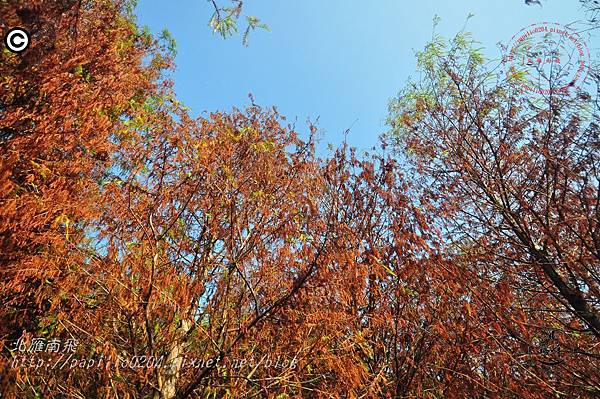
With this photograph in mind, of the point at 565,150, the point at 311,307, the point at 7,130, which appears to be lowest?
the point at 311,307

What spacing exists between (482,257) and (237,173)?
3.86m

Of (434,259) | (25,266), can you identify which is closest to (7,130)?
(25,266)

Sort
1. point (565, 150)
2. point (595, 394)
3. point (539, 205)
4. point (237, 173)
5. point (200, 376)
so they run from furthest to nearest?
point (237, 173) → point (539, 205) → point (565, 150) → point (595, 394) → point (200, 376)

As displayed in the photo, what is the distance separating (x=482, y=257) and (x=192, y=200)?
4115mm

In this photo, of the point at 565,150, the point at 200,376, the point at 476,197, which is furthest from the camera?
the point at 476,197

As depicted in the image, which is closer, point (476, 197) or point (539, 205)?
point (539, 205)

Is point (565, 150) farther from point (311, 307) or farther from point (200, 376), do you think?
point (200, 376)

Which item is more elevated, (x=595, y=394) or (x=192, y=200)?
(x=192, y=200)

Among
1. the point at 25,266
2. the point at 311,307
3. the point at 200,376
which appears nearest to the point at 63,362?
the point at 25,266

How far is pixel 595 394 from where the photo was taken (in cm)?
379

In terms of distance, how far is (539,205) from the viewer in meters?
A: 4.78

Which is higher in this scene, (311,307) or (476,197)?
(476,197)

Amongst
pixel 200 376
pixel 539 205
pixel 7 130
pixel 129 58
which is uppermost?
pixel 129 58

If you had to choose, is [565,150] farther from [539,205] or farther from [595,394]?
[595,394]
